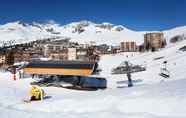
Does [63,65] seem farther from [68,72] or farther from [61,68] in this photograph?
[68,72]

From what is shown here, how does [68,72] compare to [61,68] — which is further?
[61,68]

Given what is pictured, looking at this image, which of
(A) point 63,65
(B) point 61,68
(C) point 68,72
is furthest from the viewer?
(A) point 63,65

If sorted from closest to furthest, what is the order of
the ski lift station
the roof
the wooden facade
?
1. the ski lift station
2. the wooden facade
3. the roof

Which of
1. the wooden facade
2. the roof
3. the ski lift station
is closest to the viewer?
the ski lift station

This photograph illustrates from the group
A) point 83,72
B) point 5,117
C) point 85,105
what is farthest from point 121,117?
point 83,72

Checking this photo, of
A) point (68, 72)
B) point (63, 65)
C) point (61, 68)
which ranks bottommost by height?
point (68, 72)

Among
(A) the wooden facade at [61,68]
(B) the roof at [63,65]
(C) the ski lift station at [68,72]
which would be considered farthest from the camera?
(B) the roof at [63,65]

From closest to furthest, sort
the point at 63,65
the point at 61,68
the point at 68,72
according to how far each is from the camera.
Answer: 1. the point at 68,72
2. the point at 61,68
3. the point at 63,65

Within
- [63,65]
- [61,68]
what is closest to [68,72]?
[61,68]

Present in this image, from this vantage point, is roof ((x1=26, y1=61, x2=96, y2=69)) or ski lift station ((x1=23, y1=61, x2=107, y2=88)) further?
roof ((x1=26, y1=61, x2=96, y2=69))

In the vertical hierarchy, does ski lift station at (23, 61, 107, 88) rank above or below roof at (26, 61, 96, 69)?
below

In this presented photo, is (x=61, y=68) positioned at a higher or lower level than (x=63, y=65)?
lower

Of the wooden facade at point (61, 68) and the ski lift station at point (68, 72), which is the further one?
the wooden facade at point (61, 68)

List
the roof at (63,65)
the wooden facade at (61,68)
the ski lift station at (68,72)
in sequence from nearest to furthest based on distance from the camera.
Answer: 1. the ski lift station at (68,72)
2. the wooden facade at (61,68)
3. the roof at (63,65)
